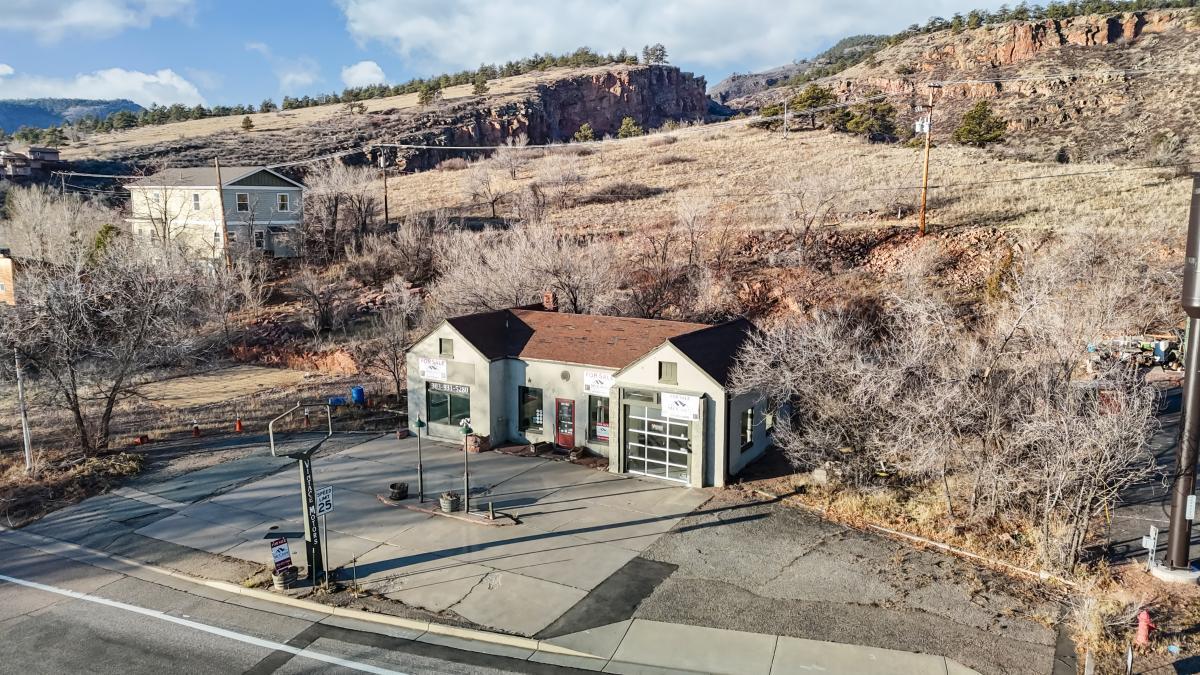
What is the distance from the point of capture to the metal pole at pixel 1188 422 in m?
13.9

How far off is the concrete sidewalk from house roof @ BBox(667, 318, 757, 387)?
25.5ft

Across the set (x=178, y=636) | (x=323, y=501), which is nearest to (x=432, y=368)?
(x=323, y=501)

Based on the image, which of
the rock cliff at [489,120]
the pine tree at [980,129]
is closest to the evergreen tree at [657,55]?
the rock cliff at [489,120]

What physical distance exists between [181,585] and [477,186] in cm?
4805

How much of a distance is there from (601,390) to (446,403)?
5340 millimetres

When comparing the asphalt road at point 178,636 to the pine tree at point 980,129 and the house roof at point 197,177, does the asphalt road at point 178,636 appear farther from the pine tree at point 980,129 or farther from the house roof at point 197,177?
the pine tree at point 980,129

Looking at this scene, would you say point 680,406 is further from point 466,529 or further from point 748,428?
point 466,529


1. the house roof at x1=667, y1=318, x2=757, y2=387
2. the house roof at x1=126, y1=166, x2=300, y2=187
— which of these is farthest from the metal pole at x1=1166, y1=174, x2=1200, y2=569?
the house roof at x1=126, y1=166, x2=300, y2=187

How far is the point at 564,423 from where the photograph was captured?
2289 centimetres

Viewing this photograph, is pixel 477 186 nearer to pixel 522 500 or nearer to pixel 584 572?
pixel 522 500

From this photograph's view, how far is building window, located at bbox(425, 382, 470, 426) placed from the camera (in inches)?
935

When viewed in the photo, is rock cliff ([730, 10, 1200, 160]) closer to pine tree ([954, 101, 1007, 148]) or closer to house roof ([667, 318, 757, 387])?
pine tree ([954, 101, 1007, 148])

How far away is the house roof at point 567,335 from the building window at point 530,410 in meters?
1.14

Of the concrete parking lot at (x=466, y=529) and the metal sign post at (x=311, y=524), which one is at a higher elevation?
the metal sign post at (x=311, y=524)
